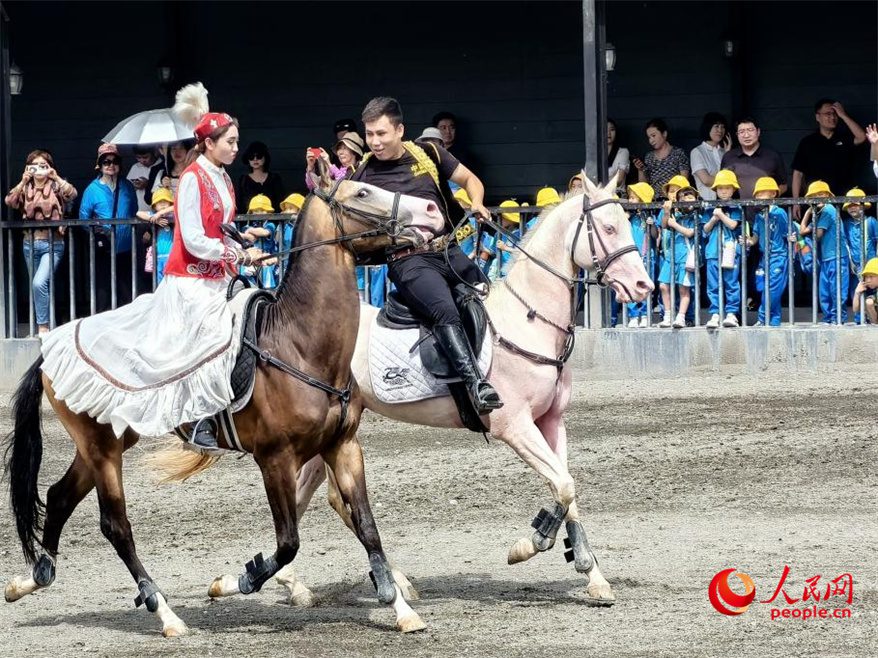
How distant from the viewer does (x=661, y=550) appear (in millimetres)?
9297

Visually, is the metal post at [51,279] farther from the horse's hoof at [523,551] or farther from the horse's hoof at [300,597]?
the horse's hoof at [523,551]

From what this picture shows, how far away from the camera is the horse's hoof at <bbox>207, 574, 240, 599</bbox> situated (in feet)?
26.1

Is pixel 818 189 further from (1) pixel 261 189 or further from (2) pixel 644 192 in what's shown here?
(1) pixel 261 189

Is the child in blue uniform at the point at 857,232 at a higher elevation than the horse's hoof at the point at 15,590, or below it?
higher

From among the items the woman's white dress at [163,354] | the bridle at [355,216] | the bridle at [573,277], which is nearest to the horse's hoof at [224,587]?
the woman's white dress at [163,354]

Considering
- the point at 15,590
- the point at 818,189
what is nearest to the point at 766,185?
the point at 818,189

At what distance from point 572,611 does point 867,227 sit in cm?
751

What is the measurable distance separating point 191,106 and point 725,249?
300 inches

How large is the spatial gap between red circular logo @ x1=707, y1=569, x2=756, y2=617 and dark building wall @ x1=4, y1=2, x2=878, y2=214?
392 inches

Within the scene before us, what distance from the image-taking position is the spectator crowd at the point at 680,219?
47.7 feet

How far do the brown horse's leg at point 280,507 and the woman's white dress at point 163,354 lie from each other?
355mm

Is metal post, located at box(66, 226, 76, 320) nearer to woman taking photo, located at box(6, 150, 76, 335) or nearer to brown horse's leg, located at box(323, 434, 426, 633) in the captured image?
woman taking photo, located at box(6, 150, 76, 335)

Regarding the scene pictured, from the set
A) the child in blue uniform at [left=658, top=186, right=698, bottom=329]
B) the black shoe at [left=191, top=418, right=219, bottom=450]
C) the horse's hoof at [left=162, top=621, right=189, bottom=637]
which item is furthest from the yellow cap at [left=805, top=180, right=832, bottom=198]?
the horse's hoof at [left=162, top=621, right=189, bottom=637]

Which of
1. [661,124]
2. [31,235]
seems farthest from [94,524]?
[661,124]
